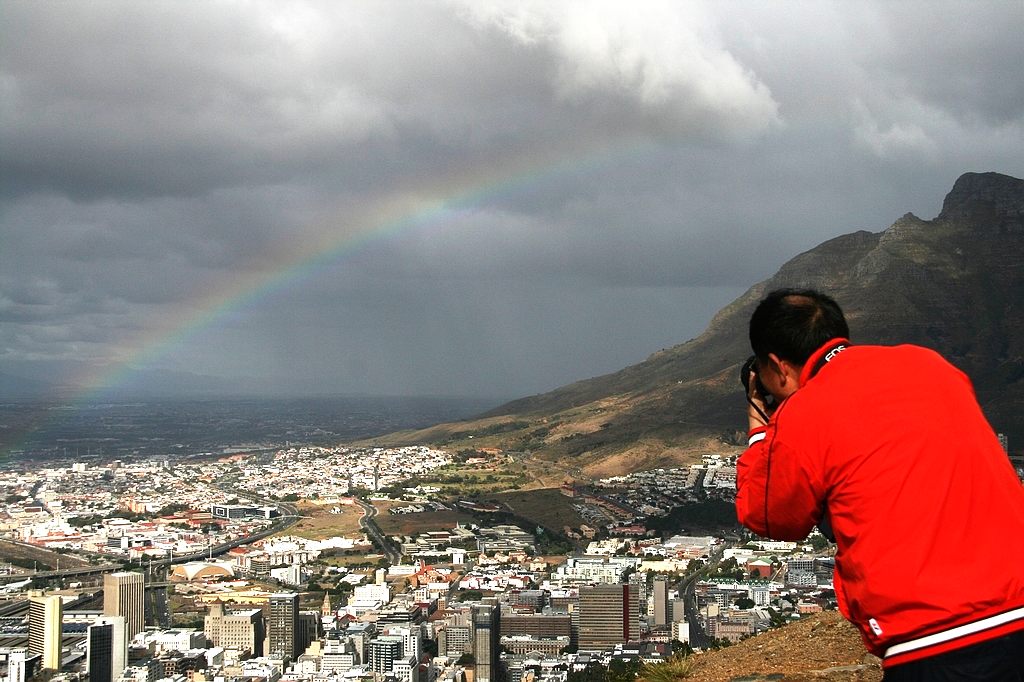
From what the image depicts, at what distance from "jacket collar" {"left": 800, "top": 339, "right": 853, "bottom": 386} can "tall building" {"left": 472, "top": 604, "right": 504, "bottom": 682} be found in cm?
1889

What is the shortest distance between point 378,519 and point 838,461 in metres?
48.8

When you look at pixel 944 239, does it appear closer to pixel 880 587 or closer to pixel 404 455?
pixel 404 455

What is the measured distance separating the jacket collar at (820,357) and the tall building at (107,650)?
74.9 feet

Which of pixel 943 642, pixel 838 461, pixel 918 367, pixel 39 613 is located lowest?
pixel 39 613

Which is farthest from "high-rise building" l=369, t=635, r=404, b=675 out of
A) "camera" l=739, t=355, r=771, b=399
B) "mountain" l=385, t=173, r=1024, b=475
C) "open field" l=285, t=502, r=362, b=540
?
"mountain" l=385, t=173, r=1024, b=475

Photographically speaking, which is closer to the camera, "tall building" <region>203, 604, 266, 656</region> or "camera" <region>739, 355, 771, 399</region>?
"camera" <region>739, 355, 771, 399</region>

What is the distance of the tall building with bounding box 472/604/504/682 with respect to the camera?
20.2 meters

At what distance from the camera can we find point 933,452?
5.86 feet

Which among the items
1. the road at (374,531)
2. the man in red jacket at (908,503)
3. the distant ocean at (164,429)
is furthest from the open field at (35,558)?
the man in red jacket at (908,503)

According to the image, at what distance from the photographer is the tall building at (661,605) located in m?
23.3

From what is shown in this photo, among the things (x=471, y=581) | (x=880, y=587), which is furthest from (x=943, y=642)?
(x=471, y=581)

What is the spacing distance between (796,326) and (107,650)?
24.1m

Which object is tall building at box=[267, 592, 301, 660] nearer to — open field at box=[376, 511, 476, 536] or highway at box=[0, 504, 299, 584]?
highway at box=[0, 504, 299, 584]

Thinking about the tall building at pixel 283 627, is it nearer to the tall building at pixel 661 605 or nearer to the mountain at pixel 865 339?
the tall building at pixel 661 605
